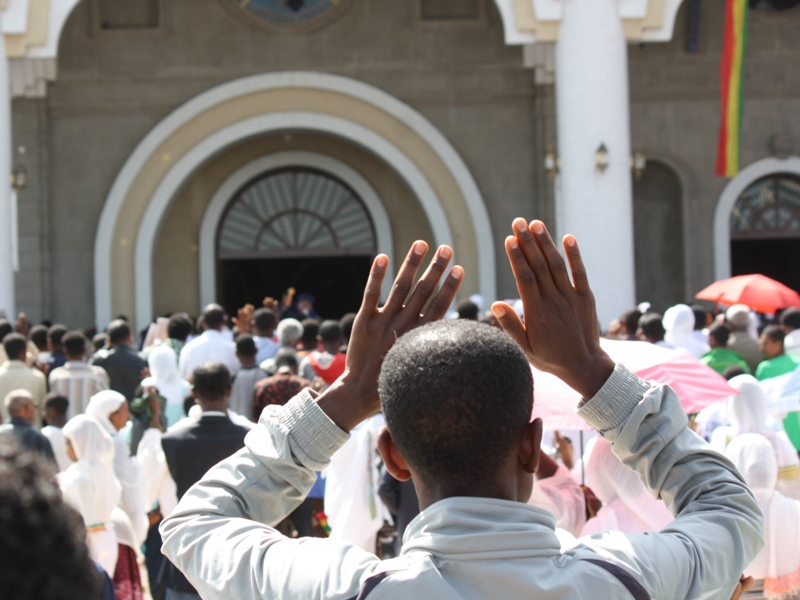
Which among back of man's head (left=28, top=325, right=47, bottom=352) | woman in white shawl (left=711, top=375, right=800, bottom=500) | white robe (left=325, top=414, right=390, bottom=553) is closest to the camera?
woman in white shawl (left=711, top=375, right=800, bottom=500)

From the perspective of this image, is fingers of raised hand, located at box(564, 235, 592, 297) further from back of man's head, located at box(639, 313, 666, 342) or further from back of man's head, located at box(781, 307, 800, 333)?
back of man's head, located at box(781, 307, 800, 333)

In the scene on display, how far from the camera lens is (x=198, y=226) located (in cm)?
1497

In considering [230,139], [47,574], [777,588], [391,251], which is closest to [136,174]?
[230,139]

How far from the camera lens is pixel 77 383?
734 centimetres

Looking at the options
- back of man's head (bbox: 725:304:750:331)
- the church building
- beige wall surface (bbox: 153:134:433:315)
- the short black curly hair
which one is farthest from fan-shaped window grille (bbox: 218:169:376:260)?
the short black curly hair

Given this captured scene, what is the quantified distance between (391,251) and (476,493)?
522 inches

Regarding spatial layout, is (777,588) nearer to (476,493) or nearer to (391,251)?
(476,493)

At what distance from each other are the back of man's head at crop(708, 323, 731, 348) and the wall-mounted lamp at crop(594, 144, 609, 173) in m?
4.72

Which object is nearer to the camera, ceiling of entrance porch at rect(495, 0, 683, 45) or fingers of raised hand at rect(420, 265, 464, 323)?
fingers of raised hand at rect(420, 265, 464, 323)

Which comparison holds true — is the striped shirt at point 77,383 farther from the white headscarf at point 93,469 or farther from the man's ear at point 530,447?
the man's ear at point 530,447

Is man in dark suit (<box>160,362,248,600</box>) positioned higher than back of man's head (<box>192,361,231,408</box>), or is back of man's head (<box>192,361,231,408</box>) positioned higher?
back of man's head (<box>192,361,231,408</box>)

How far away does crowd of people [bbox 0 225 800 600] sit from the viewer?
1.68 meters

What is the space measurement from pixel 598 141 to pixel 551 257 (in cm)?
1034

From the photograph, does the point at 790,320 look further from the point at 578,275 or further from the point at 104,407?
the point at 578,275
